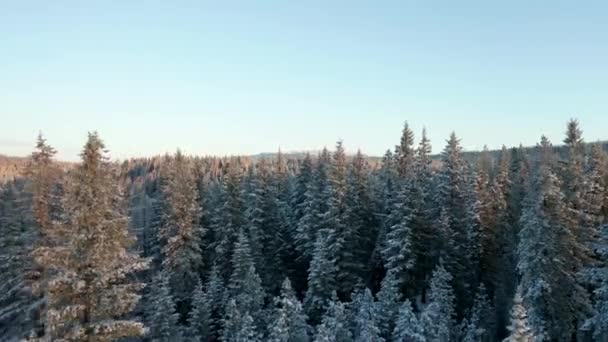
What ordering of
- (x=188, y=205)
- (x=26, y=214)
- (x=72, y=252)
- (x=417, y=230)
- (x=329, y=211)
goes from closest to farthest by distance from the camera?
(x=72, y=252)
(x=26, y=214)
(x=417, y=230)
(x=329, y=211)
(x=188, y=205)

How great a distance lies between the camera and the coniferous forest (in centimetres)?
1880

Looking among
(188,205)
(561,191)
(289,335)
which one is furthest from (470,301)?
(188,205)

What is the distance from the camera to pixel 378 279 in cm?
4784

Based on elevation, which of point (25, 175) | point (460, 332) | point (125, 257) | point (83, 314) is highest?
point (25, 175)

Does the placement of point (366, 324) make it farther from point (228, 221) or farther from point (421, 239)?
point (228, 221)

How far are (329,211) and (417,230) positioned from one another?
23.9 ft

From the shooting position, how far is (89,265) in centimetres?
1844

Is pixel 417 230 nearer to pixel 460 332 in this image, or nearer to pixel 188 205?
pixel 460 332

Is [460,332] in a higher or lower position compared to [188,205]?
lower

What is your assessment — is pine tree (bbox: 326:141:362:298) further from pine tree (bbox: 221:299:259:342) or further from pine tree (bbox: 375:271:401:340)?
pine tree (bbox: 221:299:259:342)

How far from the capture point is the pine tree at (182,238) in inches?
1917

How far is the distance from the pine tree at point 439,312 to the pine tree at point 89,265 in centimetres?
1958

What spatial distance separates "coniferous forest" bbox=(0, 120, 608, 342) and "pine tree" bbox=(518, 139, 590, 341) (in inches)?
3.2

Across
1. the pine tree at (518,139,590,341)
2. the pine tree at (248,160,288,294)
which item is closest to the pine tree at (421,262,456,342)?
the pine tree at (518,139,590,341)
